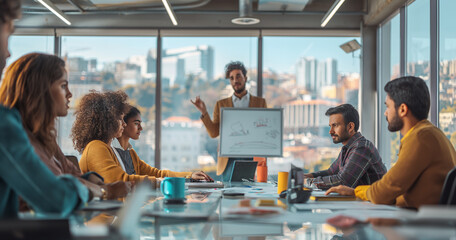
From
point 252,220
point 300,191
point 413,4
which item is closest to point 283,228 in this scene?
point 252,220

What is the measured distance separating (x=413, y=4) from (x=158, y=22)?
335cm

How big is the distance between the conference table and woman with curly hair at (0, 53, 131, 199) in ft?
0.97

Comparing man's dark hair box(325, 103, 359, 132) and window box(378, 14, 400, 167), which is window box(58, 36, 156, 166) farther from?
man's dark hair box(325, 103, 359, 132)

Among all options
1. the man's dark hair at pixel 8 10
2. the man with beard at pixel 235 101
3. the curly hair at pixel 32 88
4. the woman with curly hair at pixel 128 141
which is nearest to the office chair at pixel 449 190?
the curly hair at pixel 32 88

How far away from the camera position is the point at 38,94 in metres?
1.62

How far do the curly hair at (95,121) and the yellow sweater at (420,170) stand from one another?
1608 mm

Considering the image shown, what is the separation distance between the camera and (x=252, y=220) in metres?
1.44

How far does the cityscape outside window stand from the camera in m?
4.39

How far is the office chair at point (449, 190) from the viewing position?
5.48 feet

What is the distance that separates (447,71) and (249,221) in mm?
3743

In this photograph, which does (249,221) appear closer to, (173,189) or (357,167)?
(173,189)

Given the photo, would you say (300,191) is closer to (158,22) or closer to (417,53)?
(417,53)

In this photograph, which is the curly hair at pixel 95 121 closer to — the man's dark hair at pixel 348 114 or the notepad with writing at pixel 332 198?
the notepad with writing at pixel 332 198

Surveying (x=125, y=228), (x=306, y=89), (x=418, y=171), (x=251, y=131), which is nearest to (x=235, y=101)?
(x=251, y=131)
